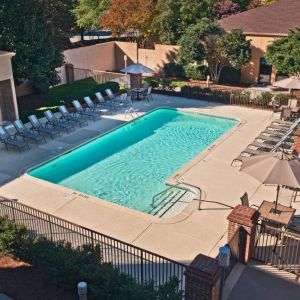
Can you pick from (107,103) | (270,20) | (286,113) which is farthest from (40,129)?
(270,20)

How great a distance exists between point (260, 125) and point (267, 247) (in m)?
11.5

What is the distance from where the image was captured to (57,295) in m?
8.23

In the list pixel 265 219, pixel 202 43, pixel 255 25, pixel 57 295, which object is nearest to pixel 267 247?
pixel 265 219

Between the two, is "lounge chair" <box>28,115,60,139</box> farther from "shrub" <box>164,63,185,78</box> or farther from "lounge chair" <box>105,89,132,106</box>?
"shrub" <box>164,63,185,78</box>

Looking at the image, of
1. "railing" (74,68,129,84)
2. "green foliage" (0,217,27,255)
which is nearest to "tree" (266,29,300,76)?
"railing" (74,68,129,84)

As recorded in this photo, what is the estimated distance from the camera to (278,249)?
32.7ft

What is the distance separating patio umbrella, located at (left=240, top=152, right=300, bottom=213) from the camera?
9758 millimetres

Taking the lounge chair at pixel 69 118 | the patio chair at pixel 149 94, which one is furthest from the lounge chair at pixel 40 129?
the patio chair at pixel 149 94

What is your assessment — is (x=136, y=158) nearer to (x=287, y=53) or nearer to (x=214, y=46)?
(x=287, y=53)

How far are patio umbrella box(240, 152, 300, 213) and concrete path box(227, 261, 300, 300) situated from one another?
2.01 m

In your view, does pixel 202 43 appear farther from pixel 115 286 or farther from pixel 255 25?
pixel 115 286

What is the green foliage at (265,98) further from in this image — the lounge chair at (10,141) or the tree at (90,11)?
the tree at (90,11)

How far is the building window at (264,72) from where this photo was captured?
29.0 metres

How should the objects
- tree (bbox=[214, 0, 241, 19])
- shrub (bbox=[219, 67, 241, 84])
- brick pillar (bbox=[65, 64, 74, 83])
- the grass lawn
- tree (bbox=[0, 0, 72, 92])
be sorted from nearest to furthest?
tree (bbox=[0, 0, 72, 92])
the grass lawn
brick pillar (bbox=[65, 64, 74, 83])
shrub (bbox=[219, 67, 241, 84])
tree (bbox=[214, 0, 241, 19])
